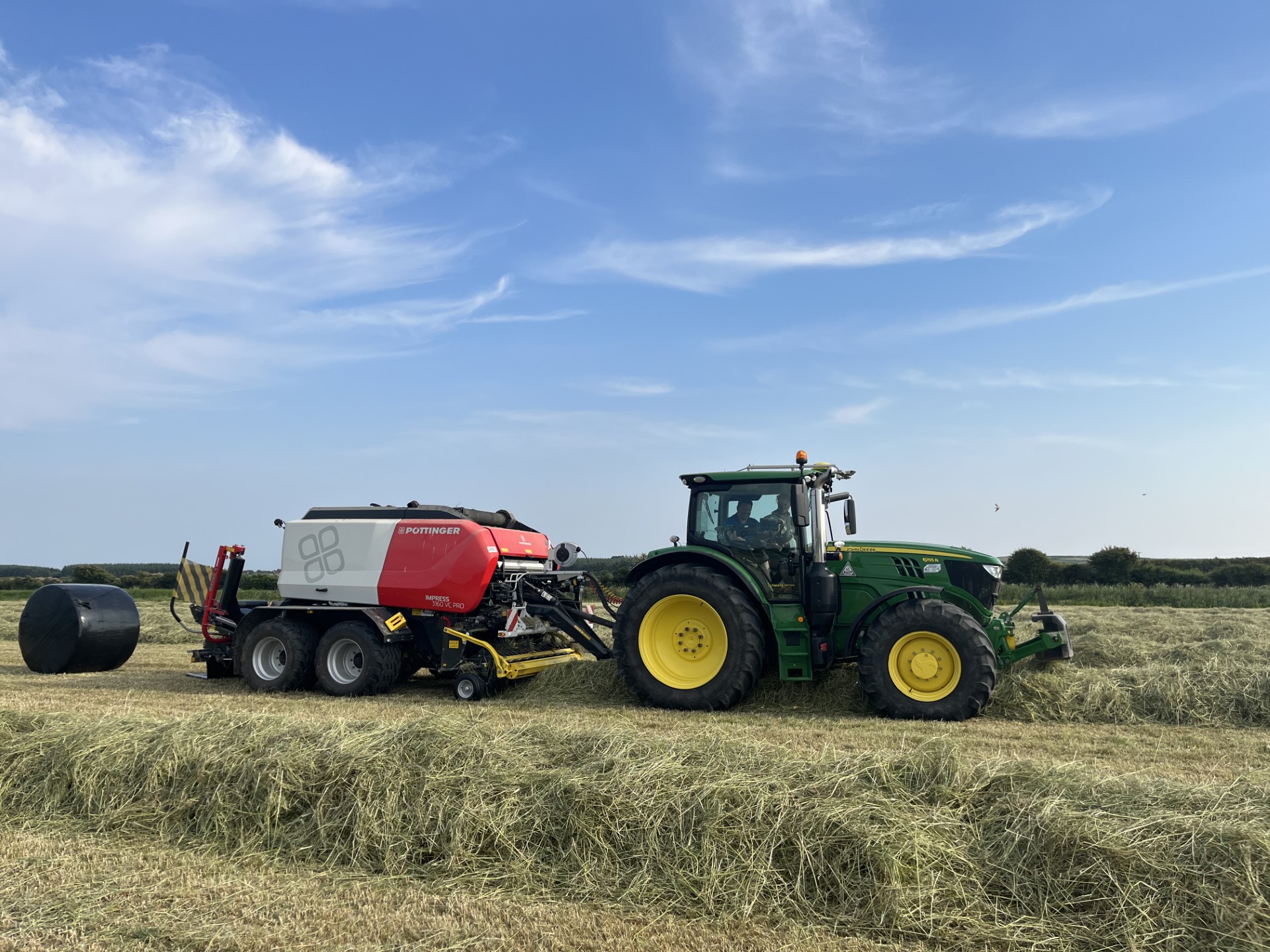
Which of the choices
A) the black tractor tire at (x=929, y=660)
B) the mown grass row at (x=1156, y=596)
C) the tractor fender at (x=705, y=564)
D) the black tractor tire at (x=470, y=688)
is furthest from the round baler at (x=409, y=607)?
the mown grass row at (x=1156, y=596)

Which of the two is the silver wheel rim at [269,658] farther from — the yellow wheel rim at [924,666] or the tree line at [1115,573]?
the tree line at [1115,573]

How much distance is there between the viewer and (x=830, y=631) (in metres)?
8.28

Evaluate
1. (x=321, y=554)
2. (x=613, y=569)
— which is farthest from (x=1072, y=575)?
(x=321, y=554)

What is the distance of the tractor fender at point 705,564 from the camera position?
8305 millimetres

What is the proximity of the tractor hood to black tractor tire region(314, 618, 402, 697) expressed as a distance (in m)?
4.83

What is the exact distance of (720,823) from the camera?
13.9ft

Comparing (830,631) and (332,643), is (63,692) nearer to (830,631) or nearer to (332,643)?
(332,643)

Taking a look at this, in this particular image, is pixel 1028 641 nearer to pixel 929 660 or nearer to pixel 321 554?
pixel 929 660

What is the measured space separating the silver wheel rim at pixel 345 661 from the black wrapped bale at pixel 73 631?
4221mm

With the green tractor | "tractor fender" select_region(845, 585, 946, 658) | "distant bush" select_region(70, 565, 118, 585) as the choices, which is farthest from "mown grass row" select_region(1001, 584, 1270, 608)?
"distant bush" select_region(70, 565, 118, 585)

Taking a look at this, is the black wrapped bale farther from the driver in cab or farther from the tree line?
the tree line

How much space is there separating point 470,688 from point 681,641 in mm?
2372

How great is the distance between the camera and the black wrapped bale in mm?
11867

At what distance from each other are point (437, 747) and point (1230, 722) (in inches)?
254
